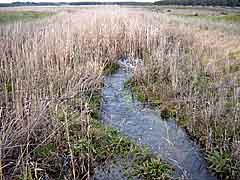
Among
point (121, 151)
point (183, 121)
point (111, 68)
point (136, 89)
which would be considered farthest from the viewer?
point (111, 68)

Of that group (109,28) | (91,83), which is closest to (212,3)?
(109,28)

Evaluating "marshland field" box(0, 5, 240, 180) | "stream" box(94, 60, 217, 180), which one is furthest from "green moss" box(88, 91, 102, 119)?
"stream" box(94, 60, 217, 180)

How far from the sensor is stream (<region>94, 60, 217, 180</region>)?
4.00 metres

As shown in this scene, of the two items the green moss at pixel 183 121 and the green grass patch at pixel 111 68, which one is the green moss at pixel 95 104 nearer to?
the green moss at pixel 183 121

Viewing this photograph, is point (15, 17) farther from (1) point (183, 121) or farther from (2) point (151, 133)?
(2) point (151, 133)

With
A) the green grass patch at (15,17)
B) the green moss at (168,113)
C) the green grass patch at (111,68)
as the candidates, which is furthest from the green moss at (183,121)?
the green grass patch at (15,17)

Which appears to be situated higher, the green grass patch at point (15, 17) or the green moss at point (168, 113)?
the green grass patch at point (15, 17)

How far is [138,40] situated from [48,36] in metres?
2.94

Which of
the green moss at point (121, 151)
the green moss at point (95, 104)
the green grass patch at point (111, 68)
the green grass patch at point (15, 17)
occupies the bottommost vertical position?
the green moss at point (121, 151)

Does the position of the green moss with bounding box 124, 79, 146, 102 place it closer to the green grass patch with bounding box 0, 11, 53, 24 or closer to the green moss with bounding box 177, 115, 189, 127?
the green moss with bounding box 177, 115, 189, 127

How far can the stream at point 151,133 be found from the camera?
13.1ft

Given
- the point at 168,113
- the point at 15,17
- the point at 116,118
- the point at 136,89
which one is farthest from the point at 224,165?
the point at 15,17

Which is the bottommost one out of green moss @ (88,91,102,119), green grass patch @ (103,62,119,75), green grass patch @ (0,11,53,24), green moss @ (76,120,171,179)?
green moss @ (76,120,171,179)

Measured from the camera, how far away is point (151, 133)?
503cm
